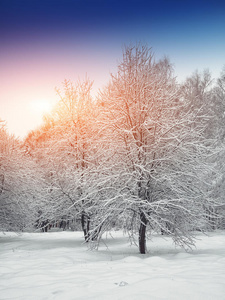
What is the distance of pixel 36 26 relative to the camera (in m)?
18.7

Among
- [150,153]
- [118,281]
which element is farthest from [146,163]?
[118,281]

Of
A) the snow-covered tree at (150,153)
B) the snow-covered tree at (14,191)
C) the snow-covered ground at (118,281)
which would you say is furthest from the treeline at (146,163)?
the snow-covered tree at (14,191)

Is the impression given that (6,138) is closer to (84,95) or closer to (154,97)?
(84,95)

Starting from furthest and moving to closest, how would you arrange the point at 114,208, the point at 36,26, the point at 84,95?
the point at 36,26 → the point at 84,95 → the point at 114,208

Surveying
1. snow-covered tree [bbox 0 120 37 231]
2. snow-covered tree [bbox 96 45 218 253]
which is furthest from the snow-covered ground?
snow-covered tree [bbox 0 120 37 231]

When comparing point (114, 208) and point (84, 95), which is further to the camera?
point (84, 95)

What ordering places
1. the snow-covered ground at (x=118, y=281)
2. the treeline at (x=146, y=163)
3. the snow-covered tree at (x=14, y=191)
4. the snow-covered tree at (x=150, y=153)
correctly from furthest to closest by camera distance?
the snow-covered tree at (x=14, y=191), the snow-covered tree at (x=150, y=153), the treeline at (x=146, y=163), the snow-covered ground at (x=118, y=281)

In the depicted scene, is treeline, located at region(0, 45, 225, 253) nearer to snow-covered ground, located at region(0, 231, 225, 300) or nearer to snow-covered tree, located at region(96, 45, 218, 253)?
snow-covered tree, located at region(96, 45, 218, 253)

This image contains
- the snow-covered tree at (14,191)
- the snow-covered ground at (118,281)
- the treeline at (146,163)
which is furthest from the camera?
the snow-covered tree at (14,191)

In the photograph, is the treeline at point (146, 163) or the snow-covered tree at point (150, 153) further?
the snow-covered tree at point (150, 153)

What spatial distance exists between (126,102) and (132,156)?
1735 mm

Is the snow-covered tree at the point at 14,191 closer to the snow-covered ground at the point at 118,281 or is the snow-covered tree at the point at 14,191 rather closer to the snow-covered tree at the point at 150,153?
the snow-covered tree at the point at 150,153

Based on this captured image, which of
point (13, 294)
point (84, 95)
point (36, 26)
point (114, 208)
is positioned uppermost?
point (36, 26)

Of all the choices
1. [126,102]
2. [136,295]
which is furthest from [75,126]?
[136,295]
